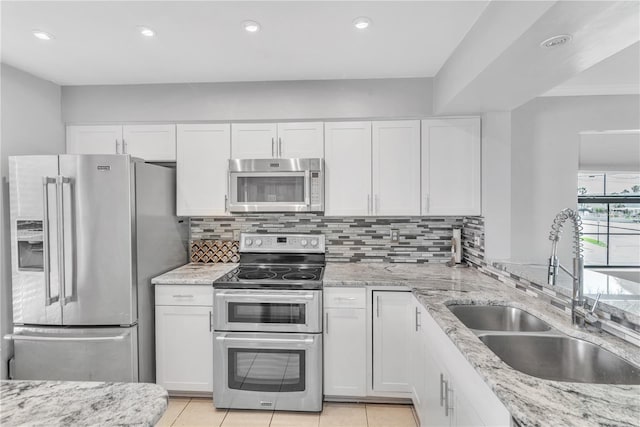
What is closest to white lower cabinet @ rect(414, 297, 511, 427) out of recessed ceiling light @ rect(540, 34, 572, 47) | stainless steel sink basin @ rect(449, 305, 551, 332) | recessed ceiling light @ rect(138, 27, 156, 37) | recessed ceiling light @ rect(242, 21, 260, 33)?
stainless steel sink basin @ rect(449, 305, 551, 332)

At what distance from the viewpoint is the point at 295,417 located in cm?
230

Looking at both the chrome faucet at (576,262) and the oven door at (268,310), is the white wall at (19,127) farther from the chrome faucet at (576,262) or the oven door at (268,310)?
the chrome faucet at (576,262)

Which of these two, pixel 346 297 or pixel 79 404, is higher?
pixel 79 404

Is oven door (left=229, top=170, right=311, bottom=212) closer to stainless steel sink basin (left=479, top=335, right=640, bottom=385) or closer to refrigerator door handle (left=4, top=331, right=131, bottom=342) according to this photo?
refrigerator door handle (left=4, top=331, right=131, bottom=342)

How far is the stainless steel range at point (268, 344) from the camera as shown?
91.2 inches

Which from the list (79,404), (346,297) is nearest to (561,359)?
(346,297)

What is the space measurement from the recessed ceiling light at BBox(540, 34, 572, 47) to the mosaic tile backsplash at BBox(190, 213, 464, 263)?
170cm

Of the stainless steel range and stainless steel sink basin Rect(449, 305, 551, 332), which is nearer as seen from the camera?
stainless steel sink basin Rect(449, 305, 551, 332)

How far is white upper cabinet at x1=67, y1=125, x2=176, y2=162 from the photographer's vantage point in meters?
2.84

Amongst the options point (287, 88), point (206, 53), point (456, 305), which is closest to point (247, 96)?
point (287, 88)

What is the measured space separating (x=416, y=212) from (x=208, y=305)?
178 cm

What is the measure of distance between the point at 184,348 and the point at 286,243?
1134 millimetres

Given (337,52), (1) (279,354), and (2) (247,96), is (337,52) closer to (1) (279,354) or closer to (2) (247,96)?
(2) (247,96)

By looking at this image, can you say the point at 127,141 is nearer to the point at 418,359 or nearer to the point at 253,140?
the point at 253,140
